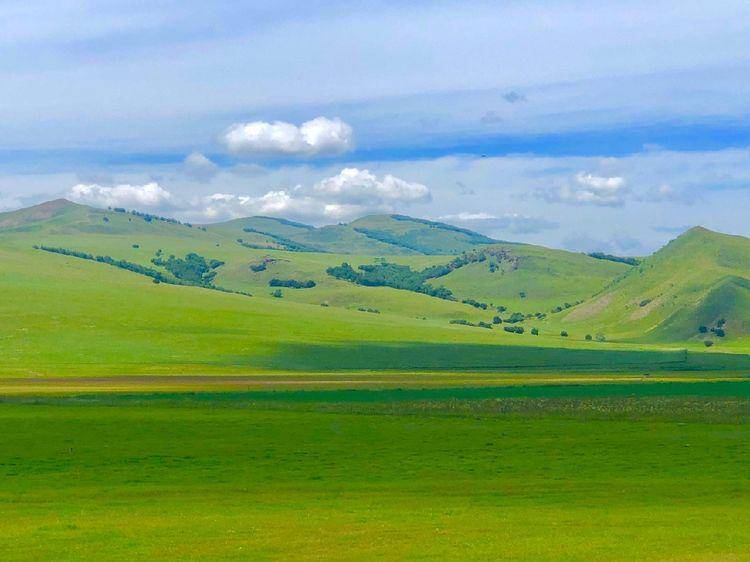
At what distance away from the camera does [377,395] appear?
99.3m

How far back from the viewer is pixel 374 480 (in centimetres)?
4500

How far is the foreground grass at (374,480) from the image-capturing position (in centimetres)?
2886

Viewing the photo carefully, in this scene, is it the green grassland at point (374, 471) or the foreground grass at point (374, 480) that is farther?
the green grassland at point (374, 471)

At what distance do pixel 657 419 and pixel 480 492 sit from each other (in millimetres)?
36130

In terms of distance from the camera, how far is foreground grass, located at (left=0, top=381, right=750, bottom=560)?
94.7 feet

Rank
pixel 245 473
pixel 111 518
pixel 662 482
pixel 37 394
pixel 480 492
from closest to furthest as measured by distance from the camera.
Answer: pixel 111 518 < pixel 480 492 < pixel 662 482 < pixel 245 473 < pixel 37 394

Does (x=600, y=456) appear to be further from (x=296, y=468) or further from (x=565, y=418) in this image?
(x=565, y=418)

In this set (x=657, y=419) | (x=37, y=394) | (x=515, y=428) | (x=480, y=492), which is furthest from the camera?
(x=37, y=394)

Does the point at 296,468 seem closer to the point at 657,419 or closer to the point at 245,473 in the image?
the point at 245,473

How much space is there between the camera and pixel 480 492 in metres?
40.9

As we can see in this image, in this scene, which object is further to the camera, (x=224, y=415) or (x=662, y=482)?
(x=224, y=415)

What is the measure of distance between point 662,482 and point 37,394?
6916 cm

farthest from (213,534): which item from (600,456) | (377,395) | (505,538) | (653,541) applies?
(377,395)

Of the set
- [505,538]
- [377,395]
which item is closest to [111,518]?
[505,538]
